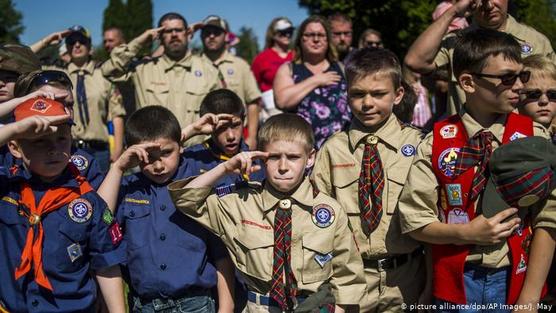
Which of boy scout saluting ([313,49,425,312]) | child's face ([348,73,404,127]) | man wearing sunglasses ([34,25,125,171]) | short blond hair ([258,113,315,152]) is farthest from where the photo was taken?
man wearing sunglasses ([34,25,125,171])

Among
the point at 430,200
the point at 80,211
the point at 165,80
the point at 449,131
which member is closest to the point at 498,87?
Answer: the point at 449,131

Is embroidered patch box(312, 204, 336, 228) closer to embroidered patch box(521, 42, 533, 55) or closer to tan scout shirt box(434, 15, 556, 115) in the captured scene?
tan scout shirt box(434, 15, 556, 115)

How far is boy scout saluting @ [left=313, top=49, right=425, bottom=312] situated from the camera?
3717 millimetres

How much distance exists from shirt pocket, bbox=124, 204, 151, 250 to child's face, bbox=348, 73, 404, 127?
1.46m

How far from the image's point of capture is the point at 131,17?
5034cm

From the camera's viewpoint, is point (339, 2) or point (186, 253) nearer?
point (186, 253)

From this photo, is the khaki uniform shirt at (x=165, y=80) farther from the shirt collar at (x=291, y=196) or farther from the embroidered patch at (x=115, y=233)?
the shirt collar at (x=291, y=196)

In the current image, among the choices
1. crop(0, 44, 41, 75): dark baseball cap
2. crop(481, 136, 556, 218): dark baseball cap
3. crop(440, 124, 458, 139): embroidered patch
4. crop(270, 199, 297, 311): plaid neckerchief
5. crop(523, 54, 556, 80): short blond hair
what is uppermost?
crop(0, 44, 41, 75): dark baseball cap

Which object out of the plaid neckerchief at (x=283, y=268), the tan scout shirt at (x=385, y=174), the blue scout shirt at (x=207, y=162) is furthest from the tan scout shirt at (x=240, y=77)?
the plaid neckerchief at (x=283, y=268)

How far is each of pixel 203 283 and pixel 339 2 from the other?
14.7m

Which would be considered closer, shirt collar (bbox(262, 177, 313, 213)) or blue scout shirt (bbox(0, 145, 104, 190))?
shirt collar (bbox(262, 177, 313, 213))

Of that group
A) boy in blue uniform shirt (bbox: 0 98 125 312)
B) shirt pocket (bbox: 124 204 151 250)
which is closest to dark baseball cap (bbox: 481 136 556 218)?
shirt pocket (bbox: 124 204 151 250)

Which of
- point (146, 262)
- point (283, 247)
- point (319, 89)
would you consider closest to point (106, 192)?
point (146, 262)

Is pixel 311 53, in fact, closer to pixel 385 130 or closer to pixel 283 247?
pixel 385 130
